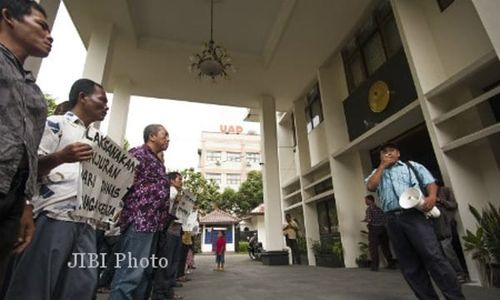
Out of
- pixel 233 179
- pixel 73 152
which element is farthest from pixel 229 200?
pixel 73 152

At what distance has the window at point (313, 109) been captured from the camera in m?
8.66

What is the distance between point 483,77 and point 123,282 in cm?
484

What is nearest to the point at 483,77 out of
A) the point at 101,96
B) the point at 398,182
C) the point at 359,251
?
the point at 398,182

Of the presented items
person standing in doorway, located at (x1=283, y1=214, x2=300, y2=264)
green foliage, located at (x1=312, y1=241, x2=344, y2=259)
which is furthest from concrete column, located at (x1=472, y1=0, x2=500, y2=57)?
person standing in doorway, located at (x1=283, y1=214, x2=300, y2=264)

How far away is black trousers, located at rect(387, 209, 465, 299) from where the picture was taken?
2.21 meters

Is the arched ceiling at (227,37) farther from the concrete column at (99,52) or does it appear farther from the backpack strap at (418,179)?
the backpack strap at (418,179)

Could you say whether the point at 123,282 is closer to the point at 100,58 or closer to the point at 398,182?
the point at 398,182

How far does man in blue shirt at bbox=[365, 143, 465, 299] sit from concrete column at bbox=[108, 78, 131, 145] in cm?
618

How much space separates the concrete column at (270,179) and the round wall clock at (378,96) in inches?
127

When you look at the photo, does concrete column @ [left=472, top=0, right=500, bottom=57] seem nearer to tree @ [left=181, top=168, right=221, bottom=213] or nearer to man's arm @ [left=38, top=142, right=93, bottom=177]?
man's arm @ [left=38, top=142, right=93, bottom=177]

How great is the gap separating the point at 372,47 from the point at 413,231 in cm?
499

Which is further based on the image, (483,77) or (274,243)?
(274,243)

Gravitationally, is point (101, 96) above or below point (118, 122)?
below

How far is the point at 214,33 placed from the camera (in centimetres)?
659
